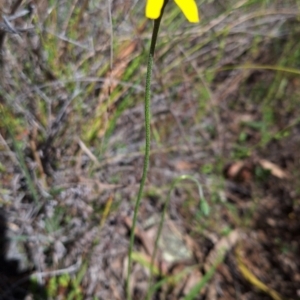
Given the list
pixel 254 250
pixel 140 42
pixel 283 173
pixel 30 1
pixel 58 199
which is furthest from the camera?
pixel 283 173

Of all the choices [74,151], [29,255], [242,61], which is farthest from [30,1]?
[242,61]

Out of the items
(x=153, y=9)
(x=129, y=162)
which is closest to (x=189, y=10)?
(x=153, y=9)

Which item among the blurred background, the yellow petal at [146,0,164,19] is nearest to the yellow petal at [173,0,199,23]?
the yellow petal at [146,0,164,19]

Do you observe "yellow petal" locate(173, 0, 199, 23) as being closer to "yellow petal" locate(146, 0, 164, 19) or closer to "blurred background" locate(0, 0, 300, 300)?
"yellow petal" locate(146, 0, 164, 19)

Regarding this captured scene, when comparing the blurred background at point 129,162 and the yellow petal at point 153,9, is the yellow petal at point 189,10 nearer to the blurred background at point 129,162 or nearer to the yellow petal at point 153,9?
the yellow petal at point 153,9

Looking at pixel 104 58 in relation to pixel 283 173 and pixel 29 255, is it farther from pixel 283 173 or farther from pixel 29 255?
pixel 283 173

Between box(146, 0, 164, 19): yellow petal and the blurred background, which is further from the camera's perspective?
the blurred background

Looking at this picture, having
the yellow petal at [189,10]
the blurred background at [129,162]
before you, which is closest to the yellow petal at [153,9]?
the yellow petal at [189,10]
